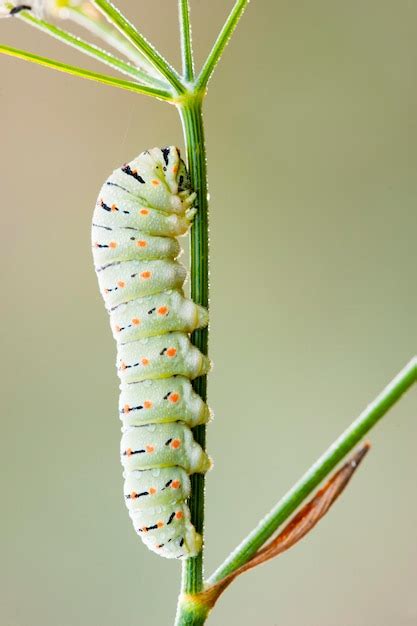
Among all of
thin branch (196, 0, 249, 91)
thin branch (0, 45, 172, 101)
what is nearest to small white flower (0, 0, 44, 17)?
thin branch (0, 45, 172, 101)

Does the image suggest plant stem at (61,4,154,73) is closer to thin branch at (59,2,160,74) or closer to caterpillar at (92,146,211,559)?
thin branch at (59,2,160,74)

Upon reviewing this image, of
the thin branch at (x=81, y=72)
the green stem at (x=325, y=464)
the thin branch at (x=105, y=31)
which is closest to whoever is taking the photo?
the green stem at (x=325, y=464)

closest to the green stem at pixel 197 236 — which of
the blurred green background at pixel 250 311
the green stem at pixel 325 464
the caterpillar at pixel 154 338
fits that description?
the green stem at pixel 325 464

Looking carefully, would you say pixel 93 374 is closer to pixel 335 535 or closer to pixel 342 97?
pixel 335 535

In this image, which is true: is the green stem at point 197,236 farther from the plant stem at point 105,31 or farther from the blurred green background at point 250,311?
the blurred green background at point 250,311

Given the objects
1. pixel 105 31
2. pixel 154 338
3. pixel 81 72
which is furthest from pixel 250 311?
pixel 81 72

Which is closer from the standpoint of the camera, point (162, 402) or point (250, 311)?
point (162, 402)

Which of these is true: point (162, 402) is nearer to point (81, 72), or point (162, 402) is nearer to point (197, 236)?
point (197, 236)
